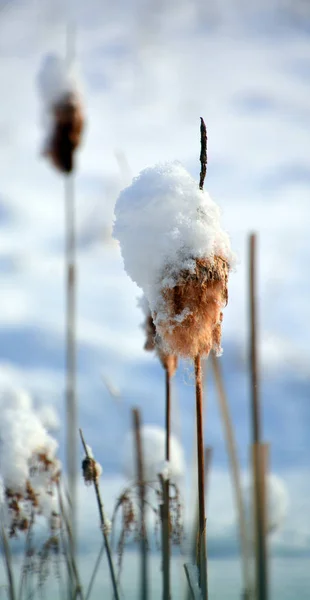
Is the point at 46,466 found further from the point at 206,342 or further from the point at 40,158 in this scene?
the point at 40,158

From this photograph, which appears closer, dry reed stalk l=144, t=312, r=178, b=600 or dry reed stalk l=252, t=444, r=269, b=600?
dry reed stalk l=144, t=312, r=178, b=600

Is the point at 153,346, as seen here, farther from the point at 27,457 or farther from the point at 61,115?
the point at 61,115

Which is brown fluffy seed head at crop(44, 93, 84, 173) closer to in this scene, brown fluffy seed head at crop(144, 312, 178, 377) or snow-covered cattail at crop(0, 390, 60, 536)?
snow-covered cattail at crop(0, 390, 60, 536)

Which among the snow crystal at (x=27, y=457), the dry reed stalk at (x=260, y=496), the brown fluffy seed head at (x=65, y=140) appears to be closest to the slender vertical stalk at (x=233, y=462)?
the dry reed stalk at (x=260, y=496)

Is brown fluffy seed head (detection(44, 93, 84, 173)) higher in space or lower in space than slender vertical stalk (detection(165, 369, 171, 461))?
higher

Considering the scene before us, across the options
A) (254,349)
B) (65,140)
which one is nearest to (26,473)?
(254,349)

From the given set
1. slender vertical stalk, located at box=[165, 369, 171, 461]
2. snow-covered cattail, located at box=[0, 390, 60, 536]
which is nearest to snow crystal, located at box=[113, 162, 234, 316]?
slender vertical stalk, located at box=[165, 369, 171, 461]

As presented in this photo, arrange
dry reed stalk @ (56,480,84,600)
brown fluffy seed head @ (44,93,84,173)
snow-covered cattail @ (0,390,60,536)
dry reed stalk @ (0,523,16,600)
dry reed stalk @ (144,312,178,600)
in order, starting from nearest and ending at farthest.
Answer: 1. dry reed stalk @ (144,312,178,600)
2. dry reed stalk @ (56,480,84,600)
3. dry reed stalk @ (0,523,16,600)
4. snow-covered cattail @ (0,390,60,536)
5. brown fluffy seed head @ (44,93,84,173)

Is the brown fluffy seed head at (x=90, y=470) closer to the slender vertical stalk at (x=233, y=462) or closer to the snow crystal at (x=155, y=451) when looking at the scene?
the slender vertical stalk at (x=233, y=462)
